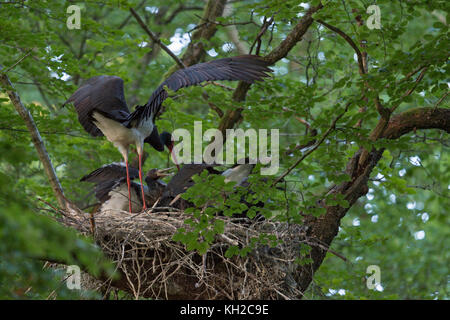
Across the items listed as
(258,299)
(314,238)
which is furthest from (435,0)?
(258,299)

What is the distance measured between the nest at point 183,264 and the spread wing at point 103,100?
1.13 meters

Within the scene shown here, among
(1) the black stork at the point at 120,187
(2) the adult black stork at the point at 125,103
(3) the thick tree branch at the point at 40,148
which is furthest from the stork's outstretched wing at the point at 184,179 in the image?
(3) the thick tree branch at the point at 40,148

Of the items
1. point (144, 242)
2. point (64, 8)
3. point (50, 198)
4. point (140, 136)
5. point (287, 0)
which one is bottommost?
point (144, 242)

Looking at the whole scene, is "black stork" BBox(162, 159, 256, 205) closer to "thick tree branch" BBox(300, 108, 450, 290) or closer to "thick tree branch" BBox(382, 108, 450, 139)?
"thick tree branch" BBox(300, 108, 450, 290)

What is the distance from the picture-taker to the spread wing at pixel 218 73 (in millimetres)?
3832

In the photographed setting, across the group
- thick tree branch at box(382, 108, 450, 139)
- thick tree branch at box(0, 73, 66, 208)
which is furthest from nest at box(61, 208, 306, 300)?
thick tree branch at box(382, 108, 450, 139)

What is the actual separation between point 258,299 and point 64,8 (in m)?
3.82

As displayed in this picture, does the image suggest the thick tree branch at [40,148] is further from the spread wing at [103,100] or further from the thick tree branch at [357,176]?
the thick tree branch at [357,176]

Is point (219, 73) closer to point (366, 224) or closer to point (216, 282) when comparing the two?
point (216, 282)

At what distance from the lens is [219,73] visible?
3.92 m

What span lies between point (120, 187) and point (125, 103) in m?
0.95

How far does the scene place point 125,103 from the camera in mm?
4918

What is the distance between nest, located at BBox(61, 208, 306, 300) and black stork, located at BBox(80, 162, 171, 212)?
3.86 feet

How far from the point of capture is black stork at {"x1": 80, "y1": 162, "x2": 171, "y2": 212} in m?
5.27
